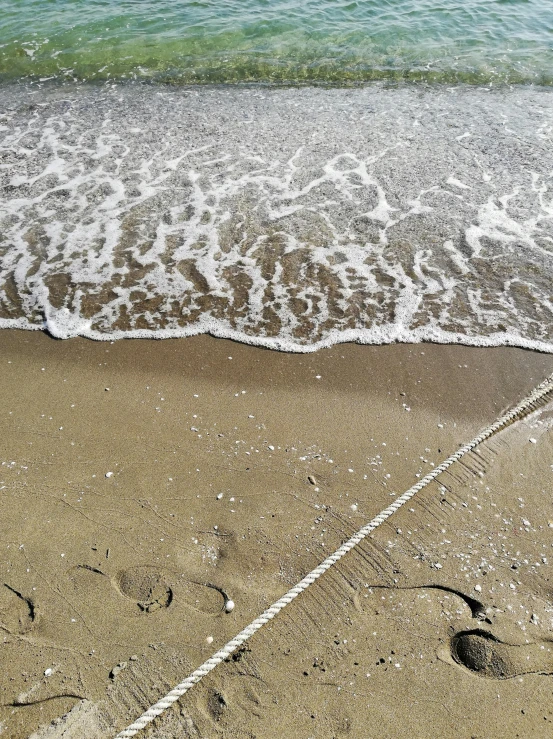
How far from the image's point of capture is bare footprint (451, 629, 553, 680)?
283cm

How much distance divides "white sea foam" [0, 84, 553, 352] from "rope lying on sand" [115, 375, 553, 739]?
0.92 metres

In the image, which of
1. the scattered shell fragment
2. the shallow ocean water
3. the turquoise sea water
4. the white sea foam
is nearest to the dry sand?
the scattered shell fragment

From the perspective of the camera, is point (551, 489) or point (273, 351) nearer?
point (551, 489)

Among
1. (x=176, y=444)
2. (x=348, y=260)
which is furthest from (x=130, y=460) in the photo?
(x=348, y=260)

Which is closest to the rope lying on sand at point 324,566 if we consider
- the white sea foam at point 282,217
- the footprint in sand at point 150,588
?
the footprint in sand at point 150,588

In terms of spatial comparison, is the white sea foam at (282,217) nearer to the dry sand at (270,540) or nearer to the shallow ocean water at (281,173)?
the shallow ocean water at (281,173)

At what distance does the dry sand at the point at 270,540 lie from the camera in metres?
2.71

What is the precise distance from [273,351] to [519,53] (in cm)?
1131

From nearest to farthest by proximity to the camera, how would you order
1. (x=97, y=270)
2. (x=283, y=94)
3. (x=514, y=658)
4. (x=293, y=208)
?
(x=514, y=658), (x=97, y=270), (x=293, y=208), (x=283, y=94)

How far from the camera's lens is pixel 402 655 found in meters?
2.88

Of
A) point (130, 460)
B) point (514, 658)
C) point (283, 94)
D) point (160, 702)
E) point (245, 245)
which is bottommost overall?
point (514, 658)

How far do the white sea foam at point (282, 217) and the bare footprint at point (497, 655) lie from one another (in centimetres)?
276

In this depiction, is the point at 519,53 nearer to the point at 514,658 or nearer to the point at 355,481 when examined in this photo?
the point at 355,481

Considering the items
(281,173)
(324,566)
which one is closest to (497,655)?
(324,566)
